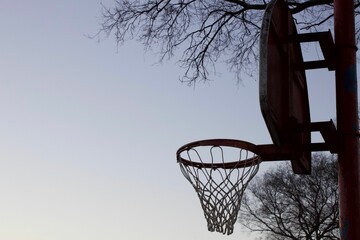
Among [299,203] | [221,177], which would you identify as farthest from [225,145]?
[299,203]

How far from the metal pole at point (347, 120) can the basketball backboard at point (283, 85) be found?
1.19ft

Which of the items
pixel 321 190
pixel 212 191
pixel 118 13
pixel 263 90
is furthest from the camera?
pixel 321 190

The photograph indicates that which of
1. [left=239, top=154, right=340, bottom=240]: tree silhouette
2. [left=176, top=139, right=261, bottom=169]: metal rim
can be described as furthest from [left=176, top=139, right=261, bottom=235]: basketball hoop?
[left=239, top=154, right=340, bottom=240]: tree silhouette

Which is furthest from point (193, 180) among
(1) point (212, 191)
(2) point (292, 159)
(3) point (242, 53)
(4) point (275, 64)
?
(3) point (242, 53)

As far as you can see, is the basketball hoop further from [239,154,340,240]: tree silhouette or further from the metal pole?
[239,154,340,240]: tree silhouette

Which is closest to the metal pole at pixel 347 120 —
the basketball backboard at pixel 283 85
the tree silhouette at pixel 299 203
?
the basketball backboard at pixel 283 85

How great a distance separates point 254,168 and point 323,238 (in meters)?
30.0

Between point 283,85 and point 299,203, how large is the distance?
1204 inches

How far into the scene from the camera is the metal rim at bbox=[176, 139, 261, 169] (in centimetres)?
533

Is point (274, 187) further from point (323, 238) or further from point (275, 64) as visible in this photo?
point (275, 64)

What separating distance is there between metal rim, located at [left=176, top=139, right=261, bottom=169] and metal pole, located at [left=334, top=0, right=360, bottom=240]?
3.01ft

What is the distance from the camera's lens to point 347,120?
4703 millimetres

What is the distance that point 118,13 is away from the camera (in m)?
8.57

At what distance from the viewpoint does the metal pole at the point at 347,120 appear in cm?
448
